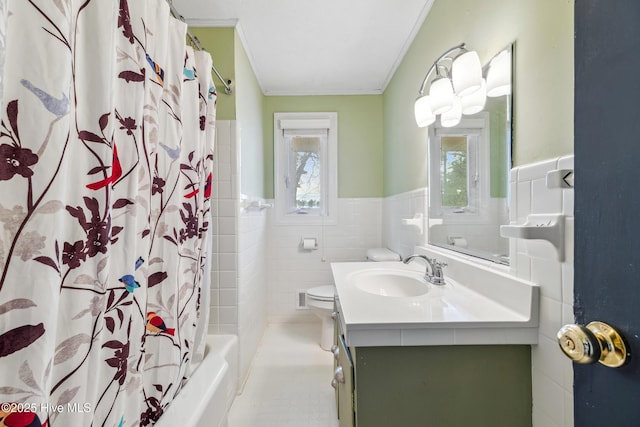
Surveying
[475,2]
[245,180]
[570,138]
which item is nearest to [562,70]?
[570,138]

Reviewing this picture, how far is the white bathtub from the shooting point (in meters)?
0.90

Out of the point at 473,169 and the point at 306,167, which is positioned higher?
the point at 306,167

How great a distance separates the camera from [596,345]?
393 millimetres

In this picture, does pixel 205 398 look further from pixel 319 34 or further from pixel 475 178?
pixel 319 34

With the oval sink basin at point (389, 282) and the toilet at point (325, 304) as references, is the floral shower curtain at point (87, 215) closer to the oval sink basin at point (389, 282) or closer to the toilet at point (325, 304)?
the oval sink basin at point (389, 282)

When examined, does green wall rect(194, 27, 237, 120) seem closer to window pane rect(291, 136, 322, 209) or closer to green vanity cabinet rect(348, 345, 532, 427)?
window pane rect(291, 136, 322, 209)

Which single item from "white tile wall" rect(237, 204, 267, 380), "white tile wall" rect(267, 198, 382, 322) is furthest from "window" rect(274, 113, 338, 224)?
"white tile wall" rect(237, 204, 267, 380)

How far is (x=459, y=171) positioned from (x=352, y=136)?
5.10 ft

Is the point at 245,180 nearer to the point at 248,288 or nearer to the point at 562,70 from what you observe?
the point at 248,288

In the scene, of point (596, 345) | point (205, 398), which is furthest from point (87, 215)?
point (596, 345)

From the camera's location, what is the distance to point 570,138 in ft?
2.30

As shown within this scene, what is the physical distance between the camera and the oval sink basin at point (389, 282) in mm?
1343

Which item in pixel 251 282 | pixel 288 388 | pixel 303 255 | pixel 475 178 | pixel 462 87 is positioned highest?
pixel 462 87

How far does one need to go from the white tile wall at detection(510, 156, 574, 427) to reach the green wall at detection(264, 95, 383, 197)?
6.12 feet
